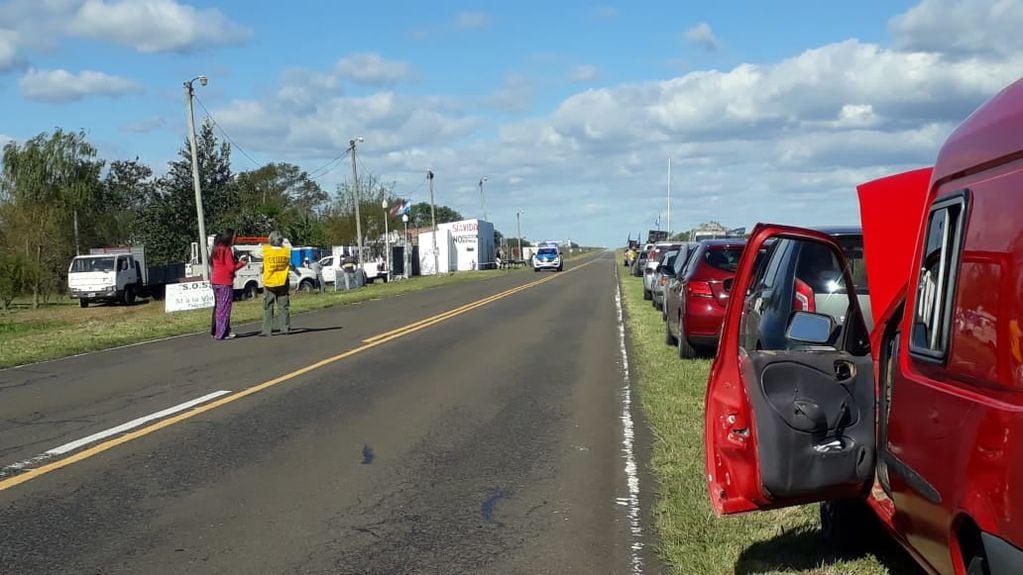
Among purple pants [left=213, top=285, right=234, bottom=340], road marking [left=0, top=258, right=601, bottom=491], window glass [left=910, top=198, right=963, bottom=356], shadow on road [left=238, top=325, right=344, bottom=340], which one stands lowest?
shadow on road [left=238, top=325, right=344, bottom=340]

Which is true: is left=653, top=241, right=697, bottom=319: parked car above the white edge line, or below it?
above

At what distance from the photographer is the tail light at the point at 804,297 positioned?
6397 millimetres

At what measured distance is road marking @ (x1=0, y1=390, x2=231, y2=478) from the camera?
283 inches

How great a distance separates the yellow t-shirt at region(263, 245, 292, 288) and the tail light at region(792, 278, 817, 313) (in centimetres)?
1156

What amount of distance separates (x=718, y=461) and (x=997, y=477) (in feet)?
5.16

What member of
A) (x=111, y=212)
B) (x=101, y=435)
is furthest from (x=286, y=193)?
(x=101, y=435)

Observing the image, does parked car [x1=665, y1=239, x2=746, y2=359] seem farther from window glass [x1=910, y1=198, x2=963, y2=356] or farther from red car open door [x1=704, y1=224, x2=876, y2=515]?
window glass [x1=910, y1=198, x2=963, y2=356]

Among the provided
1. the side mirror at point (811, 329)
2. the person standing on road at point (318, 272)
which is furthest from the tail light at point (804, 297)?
the person standing on road at point (318, 272)

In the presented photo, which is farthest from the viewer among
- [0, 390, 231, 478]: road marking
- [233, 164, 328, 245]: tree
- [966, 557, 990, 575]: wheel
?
[233, 164, 328, 245]: tree

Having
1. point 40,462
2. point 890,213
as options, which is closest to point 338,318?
point 40,462

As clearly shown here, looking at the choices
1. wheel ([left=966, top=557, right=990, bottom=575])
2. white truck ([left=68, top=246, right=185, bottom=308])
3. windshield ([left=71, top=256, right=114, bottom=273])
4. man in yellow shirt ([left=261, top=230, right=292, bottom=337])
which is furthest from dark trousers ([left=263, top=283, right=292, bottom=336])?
windshield ([left=71, top=256, right=114, bottom=273])

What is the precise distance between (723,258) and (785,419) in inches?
381

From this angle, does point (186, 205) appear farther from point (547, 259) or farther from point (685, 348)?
point (685, 348)

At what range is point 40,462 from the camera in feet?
23.9
